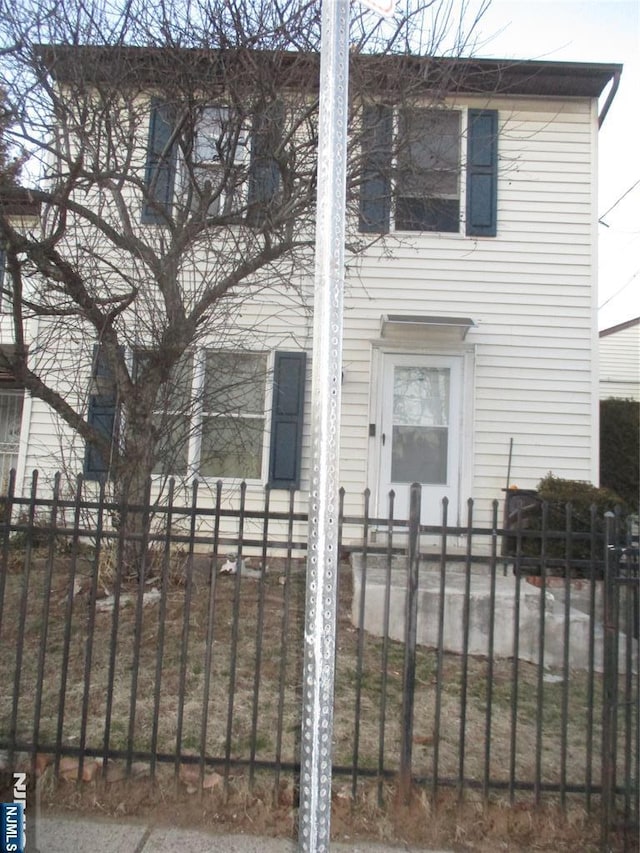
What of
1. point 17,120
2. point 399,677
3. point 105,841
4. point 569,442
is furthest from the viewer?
point 569,442

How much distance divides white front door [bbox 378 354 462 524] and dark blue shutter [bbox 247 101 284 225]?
2954 millimetres

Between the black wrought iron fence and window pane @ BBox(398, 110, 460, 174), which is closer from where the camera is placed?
the black wrought iron fence

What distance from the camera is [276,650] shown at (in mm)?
4863

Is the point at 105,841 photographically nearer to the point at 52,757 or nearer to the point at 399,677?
the point at 52,757

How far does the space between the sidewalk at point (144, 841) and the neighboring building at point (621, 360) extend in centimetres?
1580

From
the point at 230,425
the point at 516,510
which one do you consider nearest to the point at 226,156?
the point at 230,425

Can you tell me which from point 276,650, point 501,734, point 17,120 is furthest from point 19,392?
point 501,734

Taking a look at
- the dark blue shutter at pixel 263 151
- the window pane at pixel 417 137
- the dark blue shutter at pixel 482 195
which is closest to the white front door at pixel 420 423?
the dark blue shutter at pixel 482 195

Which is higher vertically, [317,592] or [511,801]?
[317,592]

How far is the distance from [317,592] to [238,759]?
2.08 meters

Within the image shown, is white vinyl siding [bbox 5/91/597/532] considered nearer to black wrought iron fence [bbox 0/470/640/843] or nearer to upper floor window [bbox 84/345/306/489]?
upper floor window [bbox 84/345/306/489]

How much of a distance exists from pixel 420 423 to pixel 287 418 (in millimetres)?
1699

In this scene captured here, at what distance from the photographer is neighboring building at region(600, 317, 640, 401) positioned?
673 inches

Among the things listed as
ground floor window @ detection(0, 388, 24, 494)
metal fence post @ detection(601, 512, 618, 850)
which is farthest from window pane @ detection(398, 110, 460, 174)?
ground floor window @ detection(0, 388, 24, 494)
